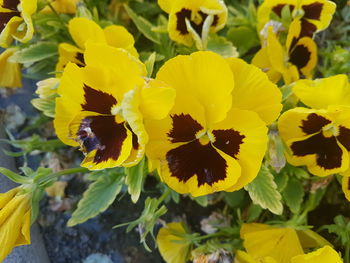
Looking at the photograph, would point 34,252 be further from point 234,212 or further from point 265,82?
point 265,82

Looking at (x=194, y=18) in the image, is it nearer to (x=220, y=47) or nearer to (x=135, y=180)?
(x=220, y=47)

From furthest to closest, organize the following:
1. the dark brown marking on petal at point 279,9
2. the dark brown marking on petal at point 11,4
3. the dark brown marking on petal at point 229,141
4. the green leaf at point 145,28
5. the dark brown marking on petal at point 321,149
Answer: the green leaf at point 145,28 < the dark brown marking on petal at point 279,9 < the dark brown marking on petal at point 11,4 < the dark brown marking on petal at point 321,149 < the dark brown marking on petal at point 229,141

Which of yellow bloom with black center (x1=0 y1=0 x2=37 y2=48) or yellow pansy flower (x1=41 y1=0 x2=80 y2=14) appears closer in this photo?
yellow bloom with black center (x1=0 y1=0 x2=37 y2=48)

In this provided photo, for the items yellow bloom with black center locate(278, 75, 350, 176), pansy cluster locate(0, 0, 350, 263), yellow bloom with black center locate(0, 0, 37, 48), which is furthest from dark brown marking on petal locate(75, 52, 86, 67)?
yellow bloom with black center locate(278, 75, 350, 176)

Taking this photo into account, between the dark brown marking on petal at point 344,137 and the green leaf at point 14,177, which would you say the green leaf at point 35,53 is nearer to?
the green leaf at point 14,177

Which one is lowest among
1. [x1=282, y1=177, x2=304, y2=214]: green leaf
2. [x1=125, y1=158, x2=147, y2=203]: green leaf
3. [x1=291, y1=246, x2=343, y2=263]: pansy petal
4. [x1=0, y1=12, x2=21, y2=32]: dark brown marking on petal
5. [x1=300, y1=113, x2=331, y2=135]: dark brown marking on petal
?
[x1=282, y1=177, x2=304, y2=214]: green leaf

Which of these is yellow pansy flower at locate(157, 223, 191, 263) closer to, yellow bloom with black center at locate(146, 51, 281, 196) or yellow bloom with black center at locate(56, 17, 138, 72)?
yellow bloom with black center at locate(146, 51, 281, 196)

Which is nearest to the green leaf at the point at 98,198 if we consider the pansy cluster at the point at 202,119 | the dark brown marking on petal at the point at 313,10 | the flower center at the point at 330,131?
the pansy cluster at the point at 202,119
